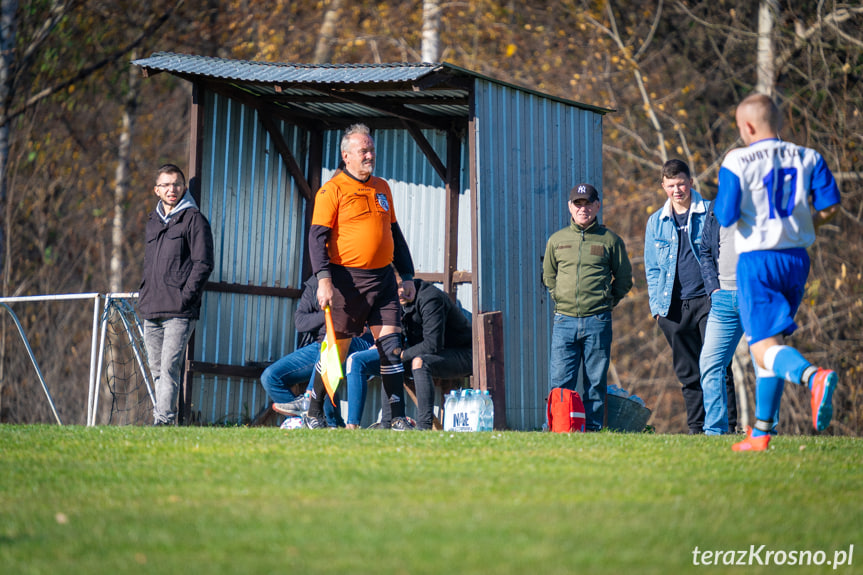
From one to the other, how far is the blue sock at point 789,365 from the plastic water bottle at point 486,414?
2.82 m

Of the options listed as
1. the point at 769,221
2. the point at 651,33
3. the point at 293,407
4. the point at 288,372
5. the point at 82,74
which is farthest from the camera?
the point at 651,33

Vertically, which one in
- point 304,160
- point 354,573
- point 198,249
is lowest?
point 354,573

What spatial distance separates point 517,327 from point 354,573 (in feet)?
18.7

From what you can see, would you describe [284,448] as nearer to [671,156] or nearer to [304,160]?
[304,160]

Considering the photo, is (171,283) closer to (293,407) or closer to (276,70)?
(293,407)

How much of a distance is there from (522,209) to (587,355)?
1423mm

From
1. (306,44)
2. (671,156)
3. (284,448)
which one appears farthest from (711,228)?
(306,44)

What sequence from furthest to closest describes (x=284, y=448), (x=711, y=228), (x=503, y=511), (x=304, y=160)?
(x=304, y=160)
(x=711, y=228)
(x=284, y=448)
(x=503, y=511)

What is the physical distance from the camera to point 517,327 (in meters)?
8.66

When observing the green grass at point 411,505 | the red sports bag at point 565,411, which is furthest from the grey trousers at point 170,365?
the red sports bag at point 565,411

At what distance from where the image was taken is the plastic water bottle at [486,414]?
7.85 meters

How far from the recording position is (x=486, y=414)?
7867 mm

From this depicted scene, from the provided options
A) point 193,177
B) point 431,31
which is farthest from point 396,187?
point 431,31

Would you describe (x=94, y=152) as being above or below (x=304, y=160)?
above
